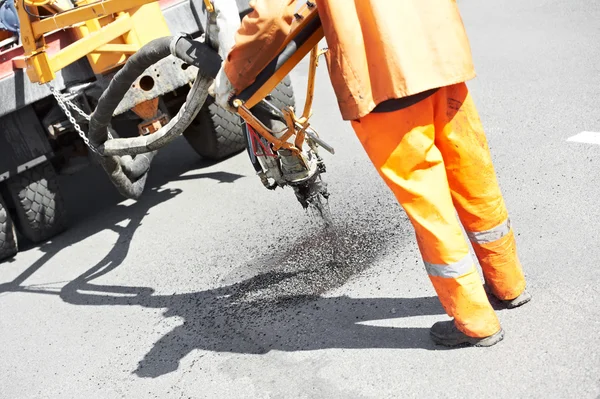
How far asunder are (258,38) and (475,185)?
1.01 m

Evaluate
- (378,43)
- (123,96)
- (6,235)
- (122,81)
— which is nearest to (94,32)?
(123,96)

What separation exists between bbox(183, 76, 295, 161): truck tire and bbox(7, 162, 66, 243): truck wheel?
3.68 feet

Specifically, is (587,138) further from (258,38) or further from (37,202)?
(37,202)

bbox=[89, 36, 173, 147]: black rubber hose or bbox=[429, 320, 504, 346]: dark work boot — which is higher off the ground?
bbox=[89, 36, 173, 147]: black rubber hose

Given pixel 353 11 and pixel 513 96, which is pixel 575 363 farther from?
pixel 513 96

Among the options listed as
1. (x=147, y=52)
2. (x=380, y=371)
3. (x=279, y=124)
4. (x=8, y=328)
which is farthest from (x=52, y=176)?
(x=380, y=371)

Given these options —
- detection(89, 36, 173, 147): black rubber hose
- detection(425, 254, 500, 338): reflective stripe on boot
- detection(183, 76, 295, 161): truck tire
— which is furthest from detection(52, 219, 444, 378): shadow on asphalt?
detection(183, 76, 295, 161): truck tire

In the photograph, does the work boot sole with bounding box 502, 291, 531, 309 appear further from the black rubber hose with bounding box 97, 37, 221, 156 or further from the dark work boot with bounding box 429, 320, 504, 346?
the black rubber hose with bounding box 97, 37, 221, 156

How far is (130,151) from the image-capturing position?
14.5ft

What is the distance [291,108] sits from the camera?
11.8 feet

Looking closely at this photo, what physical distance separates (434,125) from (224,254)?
205 centimetres

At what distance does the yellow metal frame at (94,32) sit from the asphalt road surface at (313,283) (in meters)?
1.22

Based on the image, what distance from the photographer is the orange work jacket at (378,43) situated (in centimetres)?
276

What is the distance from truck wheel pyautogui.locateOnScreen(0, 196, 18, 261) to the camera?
5.32m
